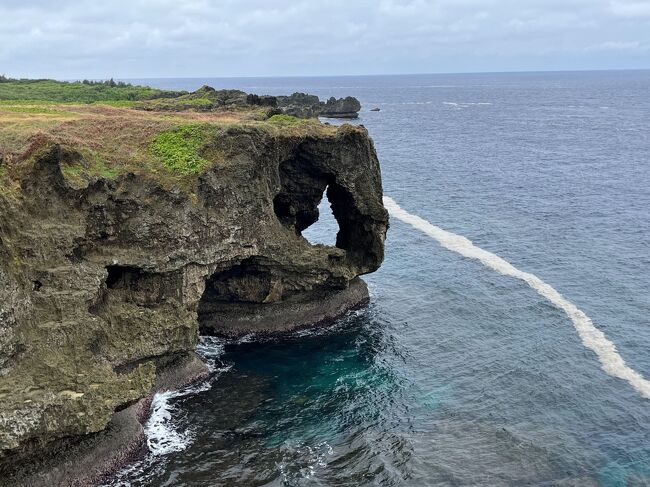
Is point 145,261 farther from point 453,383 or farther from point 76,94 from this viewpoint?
point 76,94

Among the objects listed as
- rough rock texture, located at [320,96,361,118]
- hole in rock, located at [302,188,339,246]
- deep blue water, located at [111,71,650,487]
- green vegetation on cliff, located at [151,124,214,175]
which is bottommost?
deep blue water, located at [111,71,650,487]

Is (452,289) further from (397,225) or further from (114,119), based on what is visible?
(114,119)

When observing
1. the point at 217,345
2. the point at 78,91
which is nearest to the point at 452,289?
the point at 217,345

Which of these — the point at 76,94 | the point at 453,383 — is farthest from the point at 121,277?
the point at 76,94

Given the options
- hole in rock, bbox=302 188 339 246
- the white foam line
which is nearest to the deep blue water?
→ hole in rock, bbox=302 188 339 246

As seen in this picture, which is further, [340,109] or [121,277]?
[340,109]

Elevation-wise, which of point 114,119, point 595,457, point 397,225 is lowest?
point 595,457

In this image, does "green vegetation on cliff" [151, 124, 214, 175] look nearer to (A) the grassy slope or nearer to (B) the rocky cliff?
(A) the grassy slope
